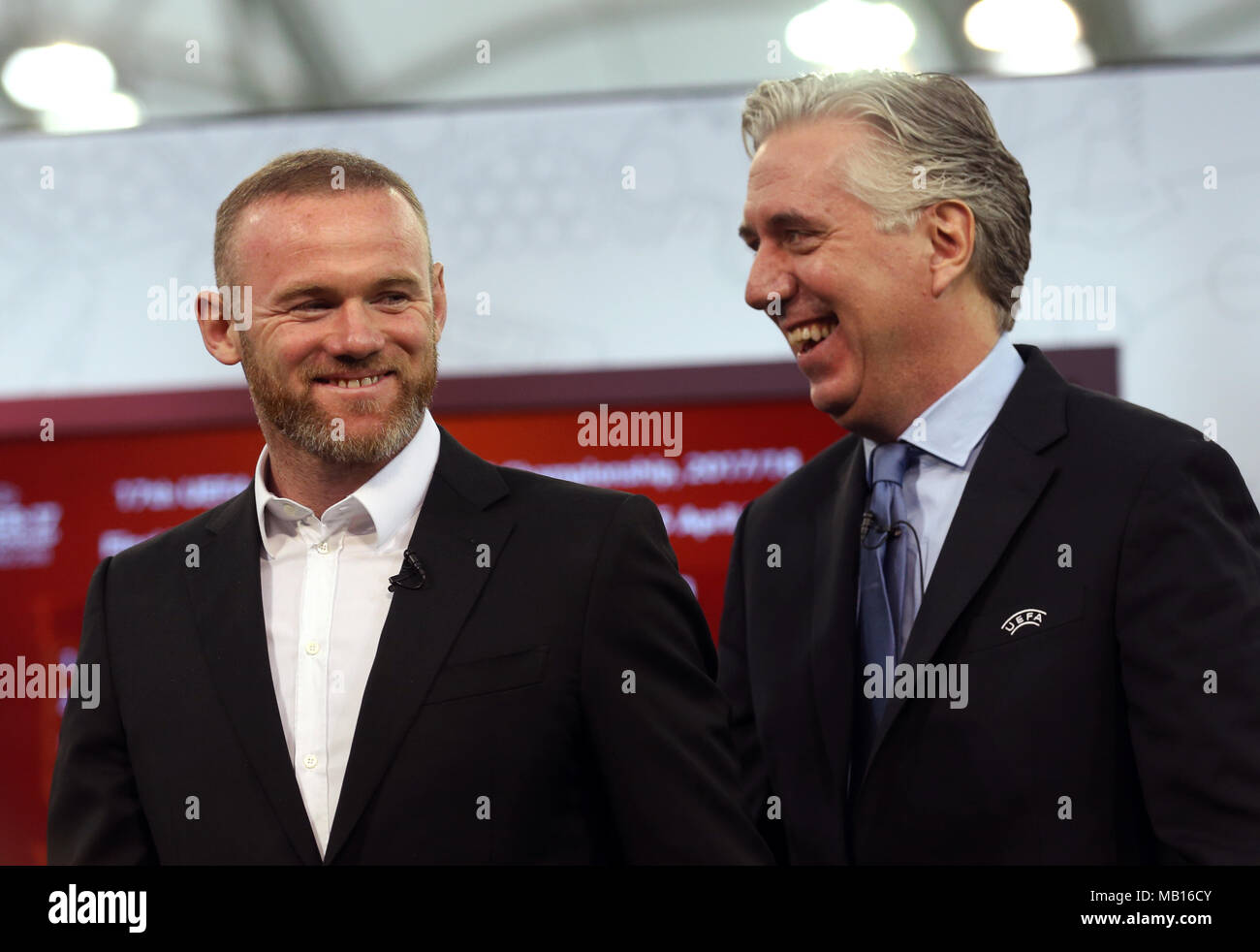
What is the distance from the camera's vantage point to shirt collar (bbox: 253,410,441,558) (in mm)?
1718

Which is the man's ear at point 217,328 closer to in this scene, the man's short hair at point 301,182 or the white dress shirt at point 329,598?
the man's short hair at point 301,182

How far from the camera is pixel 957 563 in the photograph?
1.72m

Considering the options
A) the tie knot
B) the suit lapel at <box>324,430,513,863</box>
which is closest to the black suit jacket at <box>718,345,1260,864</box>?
the tie knot

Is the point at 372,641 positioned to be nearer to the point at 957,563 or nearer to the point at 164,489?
the point at 957,563

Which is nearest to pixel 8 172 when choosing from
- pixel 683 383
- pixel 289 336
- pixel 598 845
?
pixel 683 383

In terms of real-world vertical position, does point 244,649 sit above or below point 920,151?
below

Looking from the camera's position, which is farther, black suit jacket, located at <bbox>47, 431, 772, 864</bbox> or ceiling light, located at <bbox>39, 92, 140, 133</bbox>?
ceiling light, located at <bbox>39, 92, 140, 133</bbox>

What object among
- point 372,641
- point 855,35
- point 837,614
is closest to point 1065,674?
point 837,614

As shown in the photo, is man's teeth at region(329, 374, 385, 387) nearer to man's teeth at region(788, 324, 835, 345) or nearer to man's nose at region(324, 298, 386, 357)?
man's nose at region(324, 298, 386, 357)

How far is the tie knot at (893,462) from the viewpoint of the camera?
1859 millimetres

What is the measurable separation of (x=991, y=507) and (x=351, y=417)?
0.78 m

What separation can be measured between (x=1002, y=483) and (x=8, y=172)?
293 centimetres

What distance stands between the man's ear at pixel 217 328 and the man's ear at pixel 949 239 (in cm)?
91

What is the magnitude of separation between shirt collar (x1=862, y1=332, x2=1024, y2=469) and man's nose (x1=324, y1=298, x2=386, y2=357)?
686 mm
